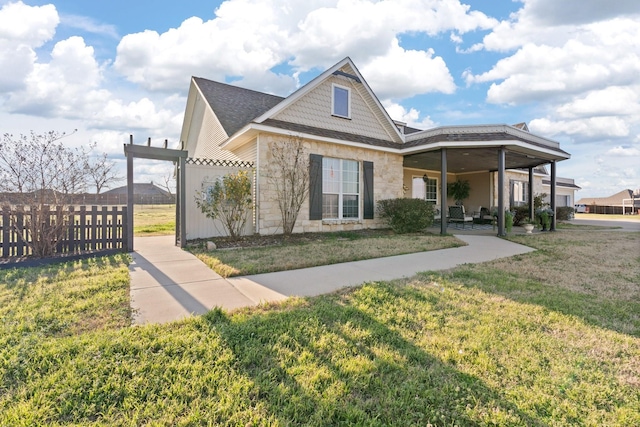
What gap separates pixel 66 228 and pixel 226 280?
4346 mm

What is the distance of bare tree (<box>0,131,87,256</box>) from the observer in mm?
5984

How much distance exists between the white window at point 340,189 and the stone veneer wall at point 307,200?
24 cm

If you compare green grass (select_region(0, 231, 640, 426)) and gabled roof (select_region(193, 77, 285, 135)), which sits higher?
gabled roof (select_region(193, 77, 285, 135))

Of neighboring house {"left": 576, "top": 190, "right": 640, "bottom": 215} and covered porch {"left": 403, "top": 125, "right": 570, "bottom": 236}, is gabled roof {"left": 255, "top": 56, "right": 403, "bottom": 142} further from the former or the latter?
neighboring house {"left": 576, "top": 190, "right": 640, "bottom": 215}

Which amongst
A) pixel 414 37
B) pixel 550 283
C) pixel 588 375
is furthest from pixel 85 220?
pixel 414 37

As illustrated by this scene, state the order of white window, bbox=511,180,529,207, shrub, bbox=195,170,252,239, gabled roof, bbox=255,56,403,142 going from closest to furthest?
1. shrub, bbox=195,170,252,239
2. gabled roof, bbox=255,56,403,142
3. white window, bbox=511,180,529,207

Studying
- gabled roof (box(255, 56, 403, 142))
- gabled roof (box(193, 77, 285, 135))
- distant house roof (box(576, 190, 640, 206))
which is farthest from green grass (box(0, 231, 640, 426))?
distant house roof (box(576, 190, 640, 206))

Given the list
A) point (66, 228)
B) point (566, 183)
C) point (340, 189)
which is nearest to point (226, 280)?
point (66, 228)

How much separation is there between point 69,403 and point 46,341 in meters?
1.11

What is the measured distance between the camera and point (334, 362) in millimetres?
2439

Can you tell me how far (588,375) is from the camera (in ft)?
7.70

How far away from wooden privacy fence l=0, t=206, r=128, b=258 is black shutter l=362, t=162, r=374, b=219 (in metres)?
7.53

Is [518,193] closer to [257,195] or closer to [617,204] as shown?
[257,195]

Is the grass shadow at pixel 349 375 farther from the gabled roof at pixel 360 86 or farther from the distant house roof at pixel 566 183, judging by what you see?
the distant house roof at pixel 566 183
